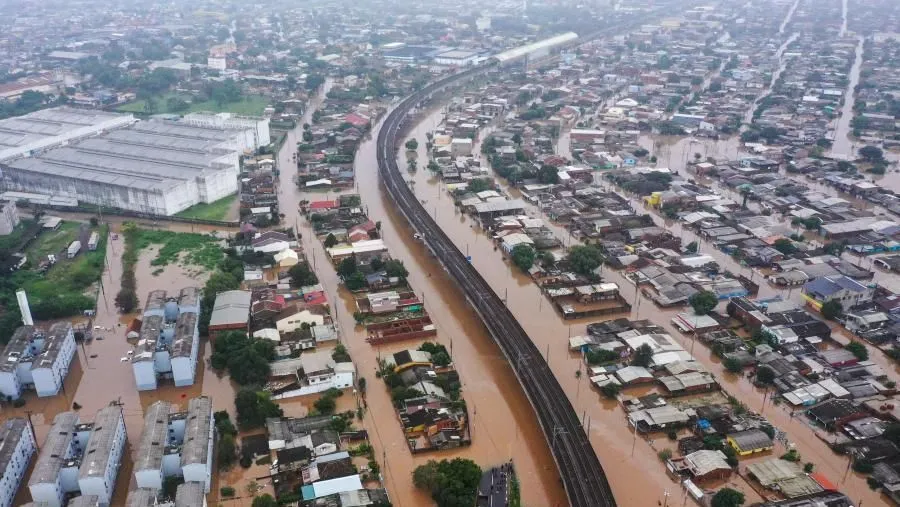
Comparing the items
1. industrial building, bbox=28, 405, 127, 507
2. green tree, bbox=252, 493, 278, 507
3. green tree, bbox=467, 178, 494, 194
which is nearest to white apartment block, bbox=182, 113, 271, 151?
green tree, bbox=467, 178, 494, 194

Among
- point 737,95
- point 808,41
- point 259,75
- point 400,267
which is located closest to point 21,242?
point 400,267

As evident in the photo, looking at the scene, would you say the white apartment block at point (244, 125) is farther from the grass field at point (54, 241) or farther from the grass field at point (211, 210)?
the grass field at point (54, 241)

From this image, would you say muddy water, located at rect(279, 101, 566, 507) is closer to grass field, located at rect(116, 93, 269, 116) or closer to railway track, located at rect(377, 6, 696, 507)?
railway track, located at rect(377, 6, 696, 507)

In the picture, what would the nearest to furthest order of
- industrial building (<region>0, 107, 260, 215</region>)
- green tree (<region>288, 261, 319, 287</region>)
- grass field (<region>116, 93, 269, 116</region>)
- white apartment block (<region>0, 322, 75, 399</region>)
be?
1. white apartment block (<region>0, 322, 75, 399</region>)
2. green tree (<region>288, 261, 319, 287</region>)
3. industrial building (<region>0, 107, 260, 215</region>)
4. grass field (<region>116, 93, 269, 116</region>)

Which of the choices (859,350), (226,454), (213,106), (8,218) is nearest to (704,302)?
(859,350)

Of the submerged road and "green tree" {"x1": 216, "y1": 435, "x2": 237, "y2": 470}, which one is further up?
the submerged road

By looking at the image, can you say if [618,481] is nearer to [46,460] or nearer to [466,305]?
[466,305]
